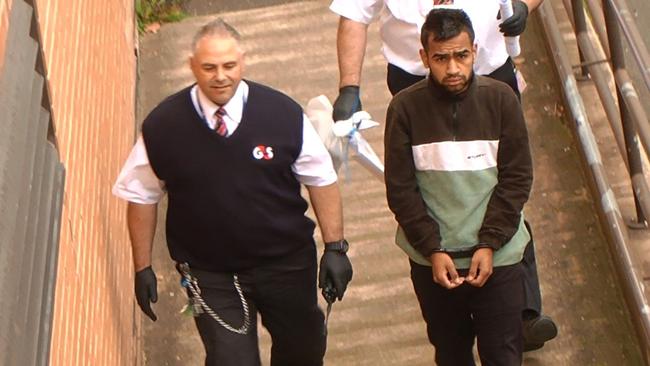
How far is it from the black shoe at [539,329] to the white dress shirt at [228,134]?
1.08 metres

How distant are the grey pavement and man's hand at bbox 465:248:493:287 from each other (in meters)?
1.17

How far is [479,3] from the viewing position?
4.66 meters

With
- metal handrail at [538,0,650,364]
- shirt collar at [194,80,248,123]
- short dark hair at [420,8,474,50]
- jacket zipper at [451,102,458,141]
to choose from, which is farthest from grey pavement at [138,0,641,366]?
short dark hair at [420,8,474,50]

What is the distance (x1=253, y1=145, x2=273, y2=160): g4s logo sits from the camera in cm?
421

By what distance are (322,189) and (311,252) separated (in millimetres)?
265

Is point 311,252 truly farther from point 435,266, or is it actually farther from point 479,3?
point 479,3

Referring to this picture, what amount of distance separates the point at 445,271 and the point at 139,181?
3.65 feet

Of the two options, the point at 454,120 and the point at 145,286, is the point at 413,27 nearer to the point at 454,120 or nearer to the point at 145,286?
the point at 454,120

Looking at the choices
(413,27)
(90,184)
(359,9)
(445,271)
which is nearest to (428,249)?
(445,271)

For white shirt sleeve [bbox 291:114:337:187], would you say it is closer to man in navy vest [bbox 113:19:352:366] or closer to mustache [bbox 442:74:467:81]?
man in navy vest [bbox 113:19:352:366]

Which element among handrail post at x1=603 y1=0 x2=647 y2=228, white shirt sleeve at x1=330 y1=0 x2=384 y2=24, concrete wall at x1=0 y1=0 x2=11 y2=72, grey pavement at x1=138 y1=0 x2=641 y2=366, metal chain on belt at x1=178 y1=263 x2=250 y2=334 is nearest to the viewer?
concrete wall at x1=0 y1=0 x2=11 y2=72

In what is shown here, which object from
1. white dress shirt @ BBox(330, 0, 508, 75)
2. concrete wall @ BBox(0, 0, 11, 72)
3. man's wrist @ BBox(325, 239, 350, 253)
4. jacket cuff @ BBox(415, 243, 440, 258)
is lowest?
man's wrist @ BBox(325, 239, 350, 253)

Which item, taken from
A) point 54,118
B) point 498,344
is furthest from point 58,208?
point 498,344

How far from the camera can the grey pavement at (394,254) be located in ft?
18.0
